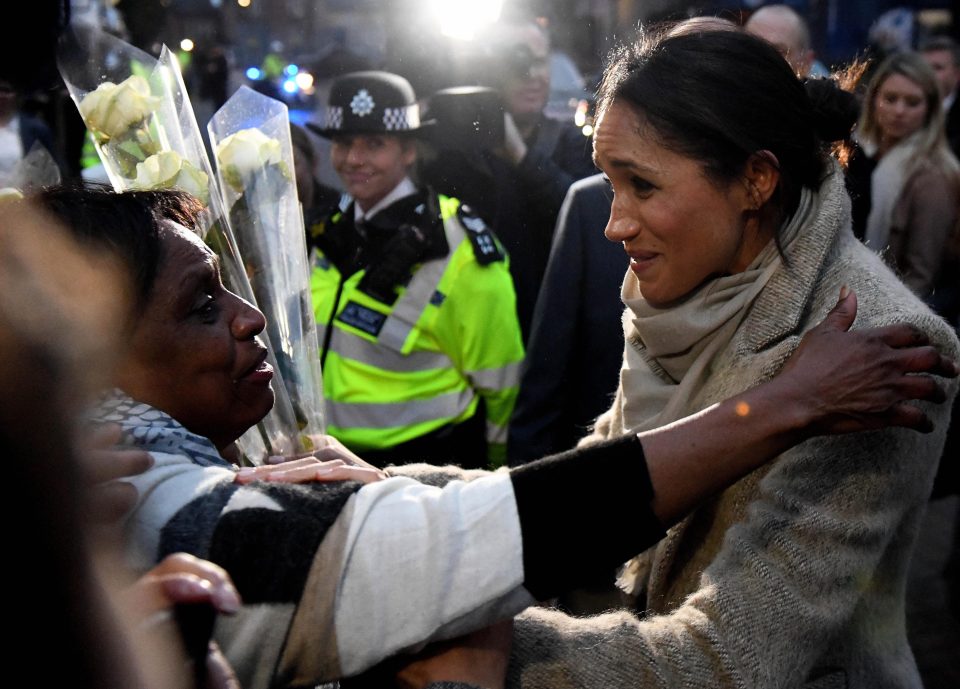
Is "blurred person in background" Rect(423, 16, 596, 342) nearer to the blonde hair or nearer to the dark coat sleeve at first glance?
the dark coat sleeve

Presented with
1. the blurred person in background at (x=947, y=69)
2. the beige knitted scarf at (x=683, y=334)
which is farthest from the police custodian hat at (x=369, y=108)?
the blurred person in background at (x=947, y=69)

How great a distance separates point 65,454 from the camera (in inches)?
35.9

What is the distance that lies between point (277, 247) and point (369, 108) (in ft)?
8.34

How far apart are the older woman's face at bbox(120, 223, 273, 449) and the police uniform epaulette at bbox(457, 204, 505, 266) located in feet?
8.00

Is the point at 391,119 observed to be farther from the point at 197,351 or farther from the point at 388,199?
the point at 197,351

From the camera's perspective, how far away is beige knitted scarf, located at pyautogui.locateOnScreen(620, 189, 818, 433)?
1934mm

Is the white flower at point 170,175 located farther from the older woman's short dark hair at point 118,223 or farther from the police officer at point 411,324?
the police officer at point 411,324

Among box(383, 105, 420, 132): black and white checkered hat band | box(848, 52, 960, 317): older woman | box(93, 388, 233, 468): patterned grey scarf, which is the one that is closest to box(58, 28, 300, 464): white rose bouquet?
box(93, 388, 233, 468): patterned grey scarf

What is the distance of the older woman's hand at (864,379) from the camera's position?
58.5 inches

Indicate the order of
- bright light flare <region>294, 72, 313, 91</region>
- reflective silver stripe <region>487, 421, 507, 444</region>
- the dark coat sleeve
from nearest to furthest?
the dark coat sleeve → reflective silver stripe <region>487, 421, 507, 444</region> → bright light flare <region>294, 72, 313, 91</region>

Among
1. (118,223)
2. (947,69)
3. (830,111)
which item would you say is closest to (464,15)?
(947,69)

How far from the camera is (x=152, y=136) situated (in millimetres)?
1967

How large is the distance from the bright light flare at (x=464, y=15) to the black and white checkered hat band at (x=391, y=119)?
5.50 feet

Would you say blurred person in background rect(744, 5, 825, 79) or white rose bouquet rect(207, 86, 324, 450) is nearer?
white rose bouquet rect(207, 86, 324, 450)
